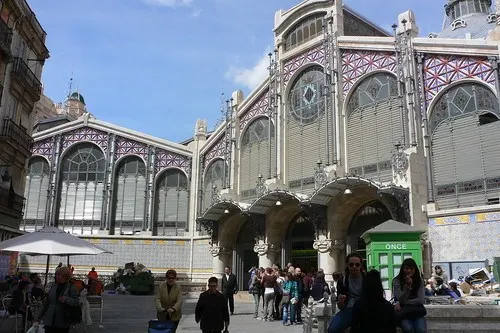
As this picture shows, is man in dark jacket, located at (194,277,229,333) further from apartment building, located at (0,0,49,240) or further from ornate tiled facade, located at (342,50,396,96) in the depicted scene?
ornate tiled facade, located at (342,50,396,96)

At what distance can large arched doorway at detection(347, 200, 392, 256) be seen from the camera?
22.8 meters

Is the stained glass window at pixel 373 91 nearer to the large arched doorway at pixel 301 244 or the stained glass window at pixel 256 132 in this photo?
the stained glass window at pixel 256 132

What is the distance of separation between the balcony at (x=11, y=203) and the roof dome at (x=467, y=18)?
40.0m

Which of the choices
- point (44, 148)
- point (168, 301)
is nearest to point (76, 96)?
point (44, 148)

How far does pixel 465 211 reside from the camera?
61.8 feet

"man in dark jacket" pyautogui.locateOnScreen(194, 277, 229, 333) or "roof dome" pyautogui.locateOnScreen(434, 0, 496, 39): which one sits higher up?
"roof dome" pyautogui.locateOnScreen(434, 0, 496, 39)

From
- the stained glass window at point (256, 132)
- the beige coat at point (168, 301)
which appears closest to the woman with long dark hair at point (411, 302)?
the beige coat at point (168, 301)

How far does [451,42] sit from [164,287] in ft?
58.9

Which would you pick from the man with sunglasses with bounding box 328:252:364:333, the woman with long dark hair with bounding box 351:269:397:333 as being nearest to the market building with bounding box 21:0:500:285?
the man with sunglasses with bounding box 328:252:364:333

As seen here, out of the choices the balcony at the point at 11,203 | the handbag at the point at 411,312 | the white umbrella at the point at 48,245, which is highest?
the balcony at the point at 11,203

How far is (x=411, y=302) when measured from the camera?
21.2 feet

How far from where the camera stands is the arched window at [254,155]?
28.0 meters

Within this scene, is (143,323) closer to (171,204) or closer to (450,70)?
(450,70)

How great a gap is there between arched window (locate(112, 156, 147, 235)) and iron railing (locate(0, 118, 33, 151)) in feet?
35.8
